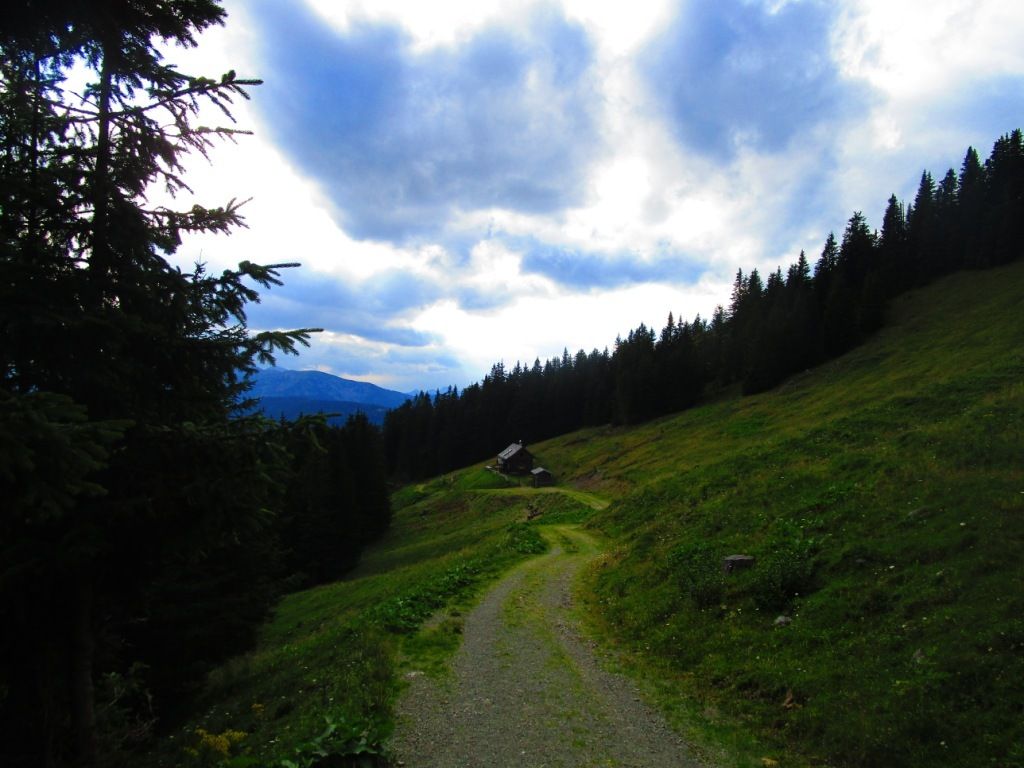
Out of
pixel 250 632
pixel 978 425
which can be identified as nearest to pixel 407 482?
pixel 250 632

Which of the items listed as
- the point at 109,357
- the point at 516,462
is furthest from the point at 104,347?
the point at 516,462

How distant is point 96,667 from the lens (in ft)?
33.4

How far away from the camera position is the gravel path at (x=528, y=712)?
854cm

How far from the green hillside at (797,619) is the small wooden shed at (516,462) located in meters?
55.0

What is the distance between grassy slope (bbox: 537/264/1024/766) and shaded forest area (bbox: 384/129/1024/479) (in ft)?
183

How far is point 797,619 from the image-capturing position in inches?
465

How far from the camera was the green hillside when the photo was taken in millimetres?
8359

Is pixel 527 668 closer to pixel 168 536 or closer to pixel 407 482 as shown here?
pixel 168 536

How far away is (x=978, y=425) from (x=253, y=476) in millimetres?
23072

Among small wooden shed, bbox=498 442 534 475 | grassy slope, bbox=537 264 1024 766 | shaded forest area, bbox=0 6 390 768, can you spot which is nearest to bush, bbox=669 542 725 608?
grassy slope, bbox=537 264 1024 766

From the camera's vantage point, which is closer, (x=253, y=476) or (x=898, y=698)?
(x=253, y=476)

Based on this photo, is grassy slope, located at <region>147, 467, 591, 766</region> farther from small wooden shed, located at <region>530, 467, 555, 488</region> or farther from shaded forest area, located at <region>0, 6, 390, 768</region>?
small wooden shed, located at <region>530, 467, 555, 488</region>

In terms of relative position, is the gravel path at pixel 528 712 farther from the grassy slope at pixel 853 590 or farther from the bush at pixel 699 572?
the bush at pixel 699 572

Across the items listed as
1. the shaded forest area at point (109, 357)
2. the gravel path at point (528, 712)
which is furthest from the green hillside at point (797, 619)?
the shaded forest area at point (109, 357)
